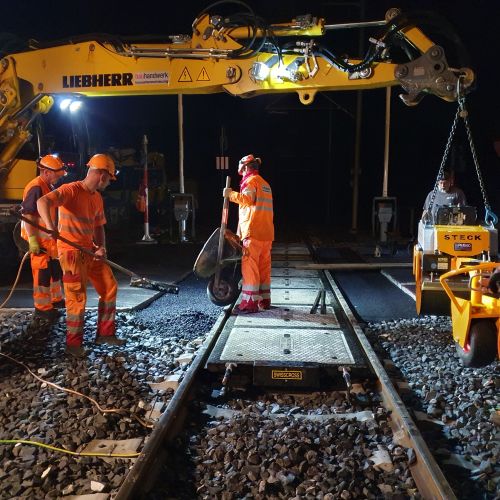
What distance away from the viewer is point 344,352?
497 centimetres

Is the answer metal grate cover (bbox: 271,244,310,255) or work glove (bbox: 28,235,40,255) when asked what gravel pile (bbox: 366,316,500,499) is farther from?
metal grate cover (bbox: 271,244,310,255)

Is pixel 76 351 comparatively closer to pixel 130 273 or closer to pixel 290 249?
pixel 130 273

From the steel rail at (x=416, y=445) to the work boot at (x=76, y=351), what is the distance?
9.15ft

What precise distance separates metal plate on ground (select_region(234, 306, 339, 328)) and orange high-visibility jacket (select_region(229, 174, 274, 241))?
0.95 metres

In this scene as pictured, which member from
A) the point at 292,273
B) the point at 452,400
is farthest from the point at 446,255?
the point at 292,273

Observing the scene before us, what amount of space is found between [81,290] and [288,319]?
240 cm

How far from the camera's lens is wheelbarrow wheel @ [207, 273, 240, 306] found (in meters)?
6.76

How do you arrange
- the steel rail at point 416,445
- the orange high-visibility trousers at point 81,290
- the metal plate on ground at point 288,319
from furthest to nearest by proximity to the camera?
the metal plate on ground at point 288,319
the orange high-visibility trousers at point 81,290
the steel rail at point 416,445

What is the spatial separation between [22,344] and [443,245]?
15.6 ft

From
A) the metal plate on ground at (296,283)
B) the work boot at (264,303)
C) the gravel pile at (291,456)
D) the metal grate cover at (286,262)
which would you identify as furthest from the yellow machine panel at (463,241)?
the metal grate cover at (286,262)

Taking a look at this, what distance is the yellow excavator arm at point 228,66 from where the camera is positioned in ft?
18.8

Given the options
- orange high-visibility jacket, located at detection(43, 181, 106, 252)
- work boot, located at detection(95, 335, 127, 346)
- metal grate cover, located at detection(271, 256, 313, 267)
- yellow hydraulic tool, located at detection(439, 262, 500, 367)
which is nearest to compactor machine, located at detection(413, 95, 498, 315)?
yellow hydraulic tool, located at detection(439, 262, 500, 367)

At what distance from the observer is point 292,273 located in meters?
9.97

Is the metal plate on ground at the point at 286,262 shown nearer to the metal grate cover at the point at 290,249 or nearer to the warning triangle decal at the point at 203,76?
the metal grate cover at the point at 290,249
